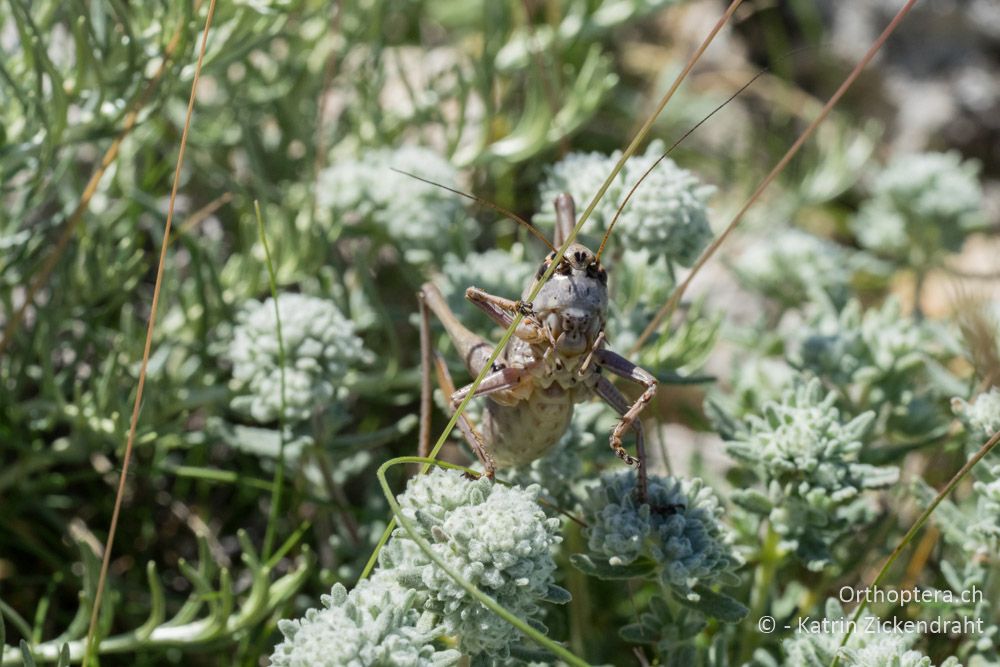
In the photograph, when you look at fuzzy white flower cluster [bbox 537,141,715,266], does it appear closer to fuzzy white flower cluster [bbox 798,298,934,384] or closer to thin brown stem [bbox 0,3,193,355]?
fuzzy white flower cluster [bbox 798,298,934,384]

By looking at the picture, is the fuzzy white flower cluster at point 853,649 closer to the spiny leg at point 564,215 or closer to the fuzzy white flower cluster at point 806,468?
the fuzzy white flower cluster at point 806,468

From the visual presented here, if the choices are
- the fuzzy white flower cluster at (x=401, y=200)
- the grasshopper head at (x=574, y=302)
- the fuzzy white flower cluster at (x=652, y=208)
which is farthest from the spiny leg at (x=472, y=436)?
the fuzzy white flower cluster at (x=401, y=200)

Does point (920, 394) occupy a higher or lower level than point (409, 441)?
higher

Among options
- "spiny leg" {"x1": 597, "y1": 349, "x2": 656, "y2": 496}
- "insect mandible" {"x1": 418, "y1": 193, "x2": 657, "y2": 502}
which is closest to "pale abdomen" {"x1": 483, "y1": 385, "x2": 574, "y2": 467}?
"insect mandible" {"x1": 418, "y1": 193, "x2": 657, "y2": 502}

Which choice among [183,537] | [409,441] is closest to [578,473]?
[409,441]

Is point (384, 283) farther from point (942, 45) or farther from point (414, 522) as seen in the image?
point (942, 45)
